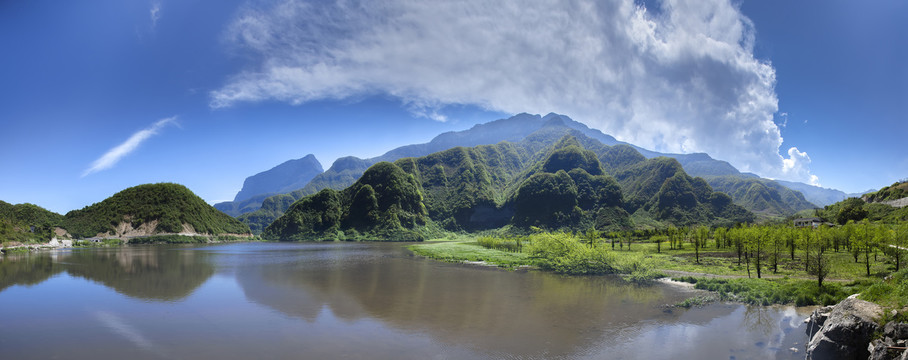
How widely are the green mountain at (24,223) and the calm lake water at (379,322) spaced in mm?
78648

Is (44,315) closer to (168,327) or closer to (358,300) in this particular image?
(168,327)

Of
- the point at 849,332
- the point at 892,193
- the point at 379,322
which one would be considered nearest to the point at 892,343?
the point at 849,332

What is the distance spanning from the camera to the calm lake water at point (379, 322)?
1680 cm

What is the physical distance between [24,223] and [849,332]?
161 metres

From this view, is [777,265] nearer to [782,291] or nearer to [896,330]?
[782,291]

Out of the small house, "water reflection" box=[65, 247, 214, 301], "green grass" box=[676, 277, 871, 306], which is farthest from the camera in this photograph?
the small house

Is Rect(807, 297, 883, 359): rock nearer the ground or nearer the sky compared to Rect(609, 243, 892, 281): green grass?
nearer the sky

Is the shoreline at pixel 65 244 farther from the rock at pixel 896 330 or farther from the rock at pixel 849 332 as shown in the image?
the rock at pixel 896 330

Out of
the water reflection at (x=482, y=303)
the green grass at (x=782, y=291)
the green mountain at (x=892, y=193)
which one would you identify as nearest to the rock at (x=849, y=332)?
the water reflection at (x=482, y=303)

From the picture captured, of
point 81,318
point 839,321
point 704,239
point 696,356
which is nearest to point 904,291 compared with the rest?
point 839,321

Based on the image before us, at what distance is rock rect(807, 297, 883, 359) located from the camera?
1281cm

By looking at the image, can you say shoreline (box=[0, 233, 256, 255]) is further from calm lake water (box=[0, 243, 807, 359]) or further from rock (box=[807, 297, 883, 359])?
rock (box=[807, 297, 883, 359])

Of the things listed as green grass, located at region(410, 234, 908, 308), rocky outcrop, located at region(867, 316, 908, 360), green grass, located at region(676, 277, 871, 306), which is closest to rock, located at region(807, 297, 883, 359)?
rocky outcrop, located at region(867, 316, 908, 360)

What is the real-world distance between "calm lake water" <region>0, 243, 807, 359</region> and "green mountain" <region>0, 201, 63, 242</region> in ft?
258
